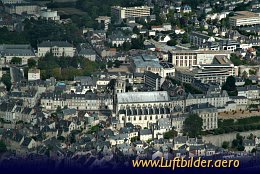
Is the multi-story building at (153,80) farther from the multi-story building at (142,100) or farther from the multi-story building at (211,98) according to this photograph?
the multi-story building at (142,100)

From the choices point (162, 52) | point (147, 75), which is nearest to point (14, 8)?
point (162, 52)

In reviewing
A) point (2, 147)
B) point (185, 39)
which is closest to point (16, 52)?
point (185, 39)

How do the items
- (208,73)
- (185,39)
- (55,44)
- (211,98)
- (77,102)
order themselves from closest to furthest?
(77,102) < (211,98) < (208,73) < (55,44) < (185,39)

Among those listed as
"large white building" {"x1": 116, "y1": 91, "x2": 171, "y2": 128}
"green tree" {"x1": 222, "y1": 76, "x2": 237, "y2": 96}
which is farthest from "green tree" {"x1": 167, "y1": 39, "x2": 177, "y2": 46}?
"large white building" {"x1": 116, "y1": 91, "x2": 171, "y2": 128}

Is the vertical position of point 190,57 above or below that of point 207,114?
above

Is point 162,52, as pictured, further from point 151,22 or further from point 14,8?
point 14,8

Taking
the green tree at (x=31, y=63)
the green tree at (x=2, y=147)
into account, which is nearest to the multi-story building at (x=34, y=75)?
the green tree at (x=31, y=63)

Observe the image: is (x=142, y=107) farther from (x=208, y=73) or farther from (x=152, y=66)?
(x=152, y=66)
